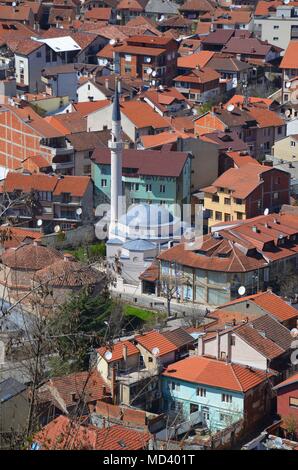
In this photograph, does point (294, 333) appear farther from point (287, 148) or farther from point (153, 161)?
point (287, 148)

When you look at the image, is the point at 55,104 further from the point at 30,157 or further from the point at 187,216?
the point at 187,216

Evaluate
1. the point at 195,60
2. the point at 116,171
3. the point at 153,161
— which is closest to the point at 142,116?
the point at 153,161

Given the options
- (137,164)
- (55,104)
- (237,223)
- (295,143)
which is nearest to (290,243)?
(237,223)

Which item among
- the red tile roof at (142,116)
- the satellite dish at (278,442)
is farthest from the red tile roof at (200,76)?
the satellite dish at (278,442)

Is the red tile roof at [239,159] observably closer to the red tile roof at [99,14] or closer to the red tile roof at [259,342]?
the red tile roof at [259,342]

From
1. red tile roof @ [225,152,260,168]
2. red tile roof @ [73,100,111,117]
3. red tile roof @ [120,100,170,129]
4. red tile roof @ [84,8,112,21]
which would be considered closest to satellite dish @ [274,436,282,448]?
red tile roof @ [225,152,260,168]

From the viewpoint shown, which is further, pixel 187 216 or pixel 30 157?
pixel 30 157
